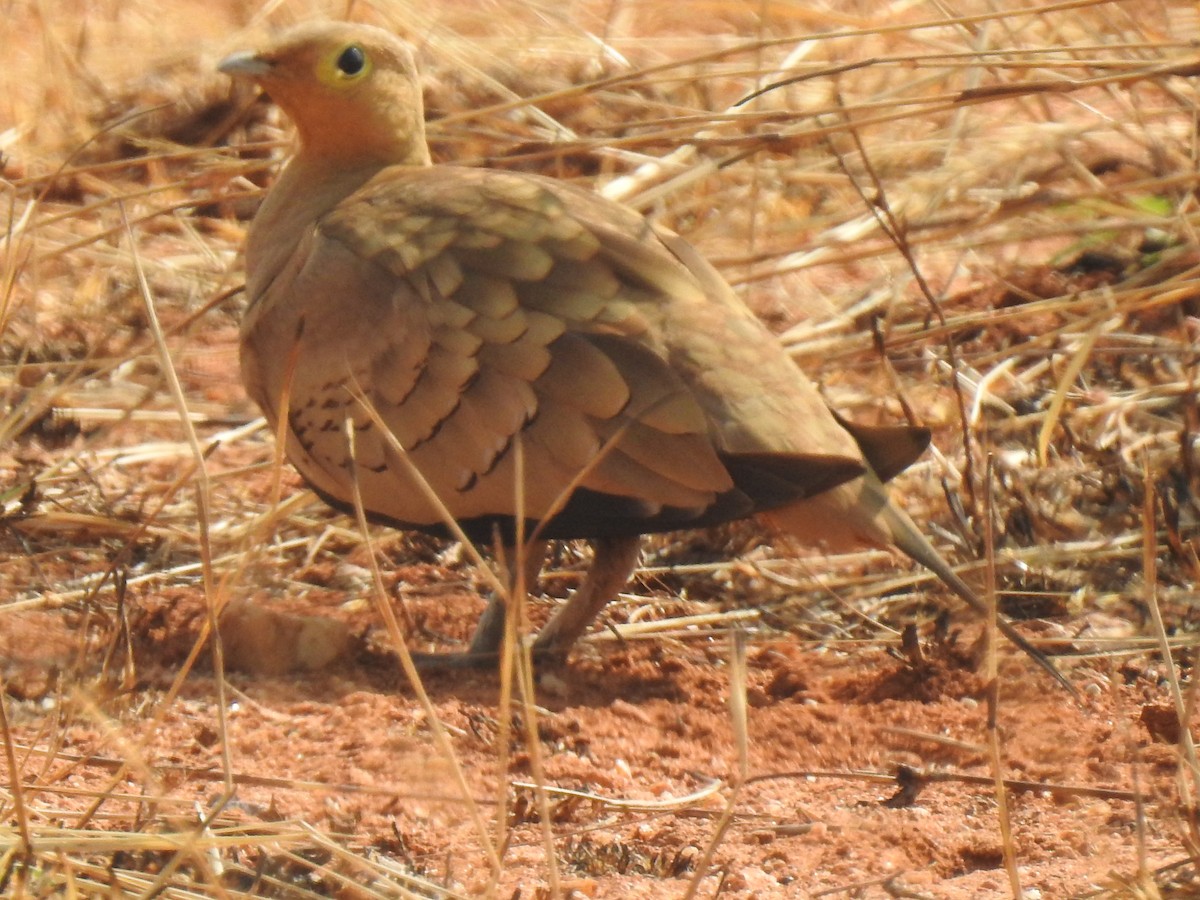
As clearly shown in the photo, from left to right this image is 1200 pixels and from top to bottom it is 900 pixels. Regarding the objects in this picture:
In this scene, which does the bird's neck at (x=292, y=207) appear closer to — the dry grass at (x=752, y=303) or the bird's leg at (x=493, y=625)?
the dry grass at (x=752, y=303)

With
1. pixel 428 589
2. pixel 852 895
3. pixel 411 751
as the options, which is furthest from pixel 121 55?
pixel 852 895

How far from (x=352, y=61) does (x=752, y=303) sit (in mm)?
1731

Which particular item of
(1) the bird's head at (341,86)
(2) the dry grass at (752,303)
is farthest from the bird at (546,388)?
(1) the bird's head at (341,86)

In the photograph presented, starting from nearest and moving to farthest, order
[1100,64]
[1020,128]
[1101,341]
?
[1100,64] < [1101,341] < [1020,128]

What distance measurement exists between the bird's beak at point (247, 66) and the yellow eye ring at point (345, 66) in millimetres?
113

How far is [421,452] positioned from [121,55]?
159 inches

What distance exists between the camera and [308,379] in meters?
2.95

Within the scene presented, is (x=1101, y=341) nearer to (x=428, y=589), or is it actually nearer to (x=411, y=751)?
(x=428, y=589)

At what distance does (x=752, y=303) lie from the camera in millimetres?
4773

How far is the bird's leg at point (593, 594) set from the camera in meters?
3.01

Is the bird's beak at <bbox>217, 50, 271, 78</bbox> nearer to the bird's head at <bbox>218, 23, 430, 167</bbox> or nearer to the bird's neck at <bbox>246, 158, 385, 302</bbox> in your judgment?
the bird's head at <bbox>218, 23, 430, 167</bbox>

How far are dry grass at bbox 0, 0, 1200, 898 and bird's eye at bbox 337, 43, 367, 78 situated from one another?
0.87ft

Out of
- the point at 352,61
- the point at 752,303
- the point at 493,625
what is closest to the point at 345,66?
the point at 352,61

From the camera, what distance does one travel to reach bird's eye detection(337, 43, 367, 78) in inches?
133
